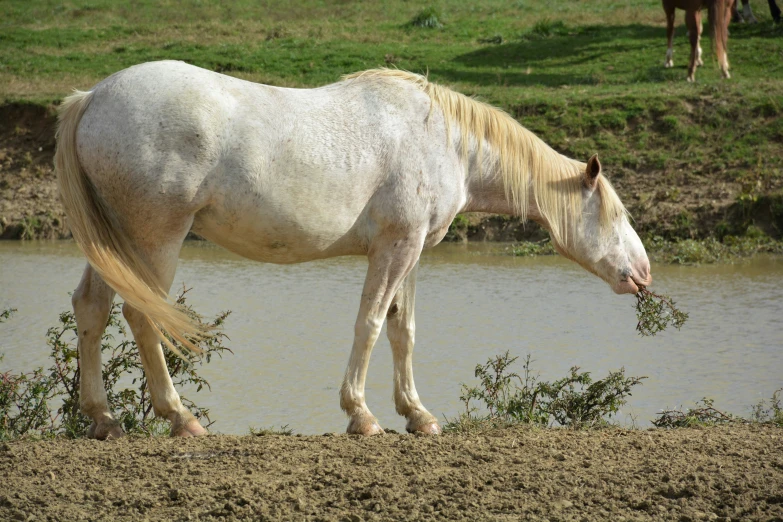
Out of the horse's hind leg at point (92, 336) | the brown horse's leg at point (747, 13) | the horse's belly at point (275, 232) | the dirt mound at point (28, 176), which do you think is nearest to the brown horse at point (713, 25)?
the brown horse's leg at point (747, 13)

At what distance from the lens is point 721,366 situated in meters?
7.12

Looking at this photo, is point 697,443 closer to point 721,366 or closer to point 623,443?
point 623,443

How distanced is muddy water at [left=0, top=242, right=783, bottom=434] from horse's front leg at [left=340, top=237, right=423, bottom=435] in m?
0.81

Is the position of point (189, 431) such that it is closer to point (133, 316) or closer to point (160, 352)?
point (160, 352)

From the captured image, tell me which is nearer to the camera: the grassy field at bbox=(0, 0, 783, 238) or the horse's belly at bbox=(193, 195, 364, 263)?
the horse's belly at bbox=(193, 195, 364, 263)

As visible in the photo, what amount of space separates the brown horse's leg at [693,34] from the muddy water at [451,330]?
19.8 ft

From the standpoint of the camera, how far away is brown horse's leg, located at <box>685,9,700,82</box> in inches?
655

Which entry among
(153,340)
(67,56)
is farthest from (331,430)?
(67,56)

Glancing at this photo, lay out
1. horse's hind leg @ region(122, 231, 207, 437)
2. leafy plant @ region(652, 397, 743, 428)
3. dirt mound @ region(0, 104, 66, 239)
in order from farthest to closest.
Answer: dirt mound @ region(0, 104, 66, 239) → leafy plant @ region(652, 397, 743, 428) → horse's hind leg @ region(122, 231, 207, 437)

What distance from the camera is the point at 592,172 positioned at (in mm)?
5344

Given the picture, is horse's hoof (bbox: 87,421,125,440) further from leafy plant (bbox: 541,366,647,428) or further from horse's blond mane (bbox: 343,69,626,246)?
leafy plant (bbox: 541,366,647,428)

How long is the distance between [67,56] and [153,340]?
1733cm

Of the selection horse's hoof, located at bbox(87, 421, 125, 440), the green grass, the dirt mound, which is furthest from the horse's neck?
the green grass

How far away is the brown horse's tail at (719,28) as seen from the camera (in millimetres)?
16469
